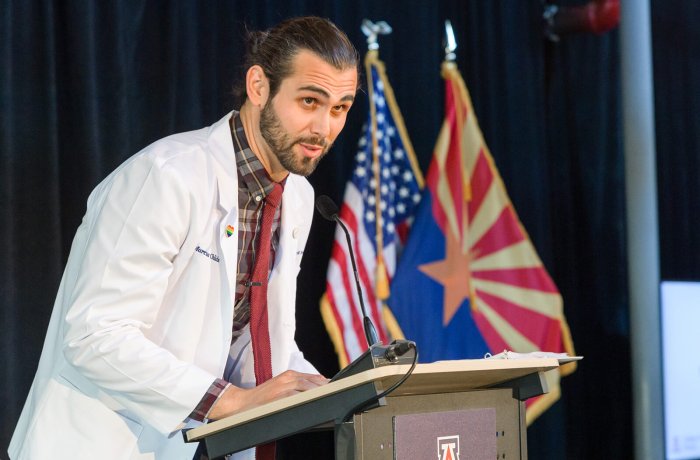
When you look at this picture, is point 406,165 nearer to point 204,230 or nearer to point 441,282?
point 441,282

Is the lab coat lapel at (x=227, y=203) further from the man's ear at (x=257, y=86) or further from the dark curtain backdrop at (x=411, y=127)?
the dark curtain backdrop at (x=411, y=127)

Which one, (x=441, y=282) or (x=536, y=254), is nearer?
(x=441, y=282)

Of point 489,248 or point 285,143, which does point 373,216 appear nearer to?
point 489,248

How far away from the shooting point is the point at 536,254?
15.0 feet

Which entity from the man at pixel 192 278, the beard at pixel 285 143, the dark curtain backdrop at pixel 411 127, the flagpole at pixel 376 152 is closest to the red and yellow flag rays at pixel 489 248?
the dark curtain backdrop at pixel 411 127

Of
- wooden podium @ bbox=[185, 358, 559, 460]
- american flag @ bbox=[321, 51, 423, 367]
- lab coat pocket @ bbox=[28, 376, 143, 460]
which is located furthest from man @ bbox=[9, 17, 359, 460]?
american flag @ bbox=[321, 51, 423, 367]

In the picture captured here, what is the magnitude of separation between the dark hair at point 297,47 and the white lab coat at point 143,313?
223 mm

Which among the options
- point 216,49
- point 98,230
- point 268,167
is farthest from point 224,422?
point 216,49

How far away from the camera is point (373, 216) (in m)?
4.02

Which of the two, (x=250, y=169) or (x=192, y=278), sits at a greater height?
(x=250, y=169)

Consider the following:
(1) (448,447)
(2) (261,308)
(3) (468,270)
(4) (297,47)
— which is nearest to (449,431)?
(1) (448,447)

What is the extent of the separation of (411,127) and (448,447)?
105 inches

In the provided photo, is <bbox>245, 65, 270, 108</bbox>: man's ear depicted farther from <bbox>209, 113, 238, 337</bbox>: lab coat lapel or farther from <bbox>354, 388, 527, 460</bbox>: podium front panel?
<bbox>354, 388, 527, 460</bbox>: podium front panel

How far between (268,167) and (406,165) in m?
1.86
